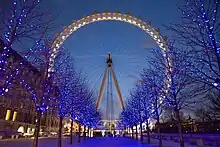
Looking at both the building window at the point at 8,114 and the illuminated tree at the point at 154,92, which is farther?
the building window at the point at 8,114

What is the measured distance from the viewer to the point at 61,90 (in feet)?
78.8

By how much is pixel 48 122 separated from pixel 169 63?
71447mm

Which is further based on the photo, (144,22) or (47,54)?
(144,22)

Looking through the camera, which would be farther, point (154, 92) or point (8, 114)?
point (8, 114)

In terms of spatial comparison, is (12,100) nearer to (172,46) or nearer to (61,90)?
(61,90)

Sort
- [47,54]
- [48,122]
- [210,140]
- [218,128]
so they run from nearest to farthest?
1. [47,54]
2. [210,140]
3. [218,128]
4. [48,122]

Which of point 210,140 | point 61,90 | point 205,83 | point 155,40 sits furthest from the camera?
point 155,40

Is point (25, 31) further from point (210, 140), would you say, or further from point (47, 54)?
point (210, 140)

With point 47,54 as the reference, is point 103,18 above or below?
above

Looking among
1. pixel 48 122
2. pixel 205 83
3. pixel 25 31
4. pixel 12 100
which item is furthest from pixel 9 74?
pixel 48 122

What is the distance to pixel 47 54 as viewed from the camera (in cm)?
1745

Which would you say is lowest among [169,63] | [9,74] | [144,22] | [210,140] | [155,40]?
[210,140]

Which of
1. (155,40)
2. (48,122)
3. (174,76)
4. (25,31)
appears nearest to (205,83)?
(174,76)

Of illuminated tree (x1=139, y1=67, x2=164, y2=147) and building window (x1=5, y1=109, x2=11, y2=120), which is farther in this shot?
building window (x1=5, y1=109, x2=11, y2=120)
